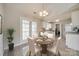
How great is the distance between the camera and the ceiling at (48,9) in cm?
335

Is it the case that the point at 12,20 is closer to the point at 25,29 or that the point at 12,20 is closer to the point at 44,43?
the point at 25,29

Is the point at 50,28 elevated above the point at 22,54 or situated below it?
above

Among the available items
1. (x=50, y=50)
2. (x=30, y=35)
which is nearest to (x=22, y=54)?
(x=30, y=35)

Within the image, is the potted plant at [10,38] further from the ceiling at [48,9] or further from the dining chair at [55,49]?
the dining chair at [55,49]

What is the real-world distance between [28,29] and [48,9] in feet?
2.70

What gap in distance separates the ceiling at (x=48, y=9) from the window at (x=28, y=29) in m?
0.22

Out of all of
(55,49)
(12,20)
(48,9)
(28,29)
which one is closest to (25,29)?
(28,29)

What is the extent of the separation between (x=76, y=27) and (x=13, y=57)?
6.41 feet

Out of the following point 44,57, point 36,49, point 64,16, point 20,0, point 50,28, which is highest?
point 20,0

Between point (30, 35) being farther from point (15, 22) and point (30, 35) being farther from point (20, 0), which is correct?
point (20, 0)

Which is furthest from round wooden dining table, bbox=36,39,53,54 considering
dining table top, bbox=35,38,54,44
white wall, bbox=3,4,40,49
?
white wall, bbox=3,4,40,49

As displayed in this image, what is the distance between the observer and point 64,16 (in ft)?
11.1

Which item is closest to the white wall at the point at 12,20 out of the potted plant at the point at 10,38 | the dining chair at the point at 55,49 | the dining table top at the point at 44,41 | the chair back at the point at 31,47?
the potted plant at the point at 10,38

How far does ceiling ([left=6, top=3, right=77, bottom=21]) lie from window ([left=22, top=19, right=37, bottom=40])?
0.22 meters
